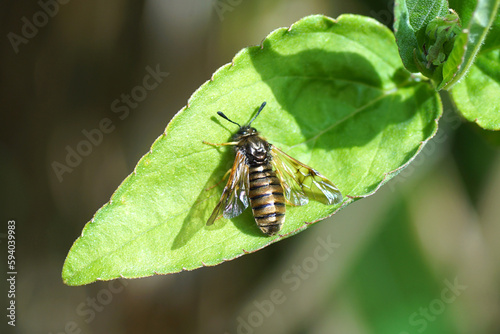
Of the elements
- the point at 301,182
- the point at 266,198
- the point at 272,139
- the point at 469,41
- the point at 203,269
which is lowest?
the point at 203,269

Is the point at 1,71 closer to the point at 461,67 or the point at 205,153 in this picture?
the point at 205,153

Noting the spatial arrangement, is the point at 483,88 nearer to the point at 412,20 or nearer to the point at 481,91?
the point at 481,91

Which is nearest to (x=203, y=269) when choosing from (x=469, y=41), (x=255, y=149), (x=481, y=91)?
A: (x=255, y=149)

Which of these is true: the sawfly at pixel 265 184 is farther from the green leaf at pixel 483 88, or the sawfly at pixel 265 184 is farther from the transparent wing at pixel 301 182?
the green leaf at pixel 483 88

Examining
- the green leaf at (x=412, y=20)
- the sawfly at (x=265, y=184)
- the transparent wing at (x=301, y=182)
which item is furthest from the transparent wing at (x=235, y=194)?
the green leaf at (x=412, y=20)

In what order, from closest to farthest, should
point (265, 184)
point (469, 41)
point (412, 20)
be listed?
point (469, 41) → point (412, 20) → point (265, 184)
